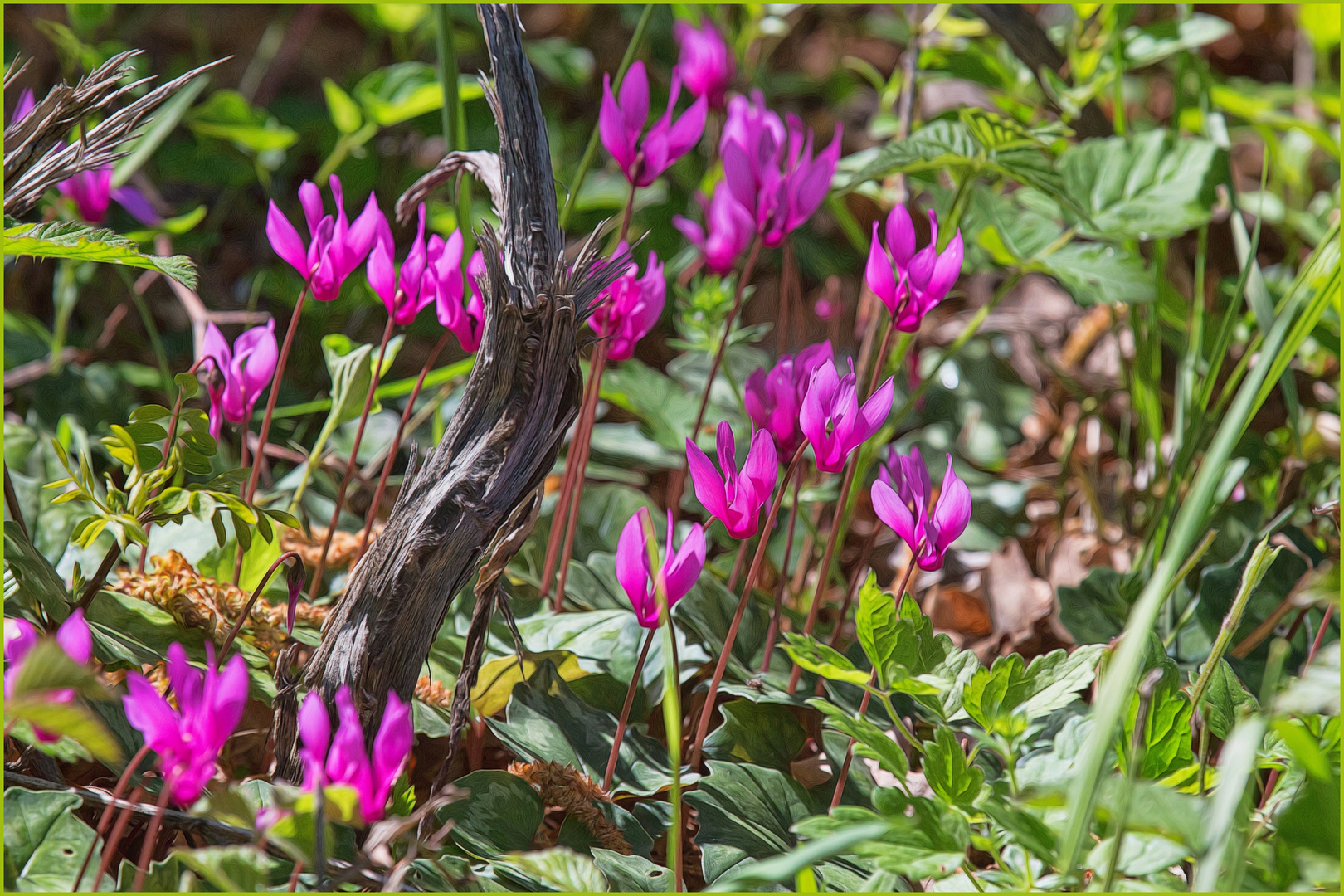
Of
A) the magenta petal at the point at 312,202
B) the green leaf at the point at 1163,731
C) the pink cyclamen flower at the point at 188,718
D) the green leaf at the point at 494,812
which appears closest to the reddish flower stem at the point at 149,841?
the pink cyclamen flower at the point at 188,718

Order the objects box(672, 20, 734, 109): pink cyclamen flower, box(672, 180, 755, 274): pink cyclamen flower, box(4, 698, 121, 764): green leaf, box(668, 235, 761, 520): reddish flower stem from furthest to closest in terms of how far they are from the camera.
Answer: box(672, 20, 734, 109): pink cyclamen flower
box(672, 180, 755, 274): pink cyclamen flower
box(668, 235, 761, 520): reddish flower stem
box(4, 698, 121, 764): green leaf

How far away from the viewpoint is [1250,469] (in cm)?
171

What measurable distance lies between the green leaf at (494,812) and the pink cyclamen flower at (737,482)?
13.3 inches

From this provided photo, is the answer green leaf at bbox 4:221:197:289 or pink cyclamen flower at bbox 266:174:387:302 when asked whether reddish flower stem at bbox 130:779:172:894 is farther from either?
pink cyclamen flower at bbox 266:174:387:302

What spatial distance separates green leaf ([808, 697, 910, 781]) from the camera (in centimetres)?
85

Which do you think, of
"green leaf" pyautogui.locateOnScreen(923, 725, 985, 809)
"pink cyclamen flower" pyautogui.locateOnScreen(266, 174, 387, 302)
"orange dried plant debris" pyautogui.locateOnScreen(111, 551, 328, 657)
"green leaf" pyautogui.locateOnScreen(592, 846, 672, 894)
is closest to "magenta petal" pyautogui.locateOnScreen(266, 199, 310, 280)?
"pink cyclamen flower" pyautogui.locateOnScreen(266, 174, 387, 302)

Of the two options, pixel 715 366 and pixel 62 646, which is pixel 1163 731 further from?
pixel 62 646

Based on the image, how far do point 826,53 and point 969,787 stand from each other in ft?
8.90

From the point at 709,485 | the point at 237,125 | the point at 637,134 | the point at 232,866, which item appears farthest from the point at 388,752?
the point at 237,125

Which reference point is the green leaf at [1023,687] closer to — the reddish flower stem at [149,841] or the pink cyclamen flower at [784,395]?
the pink cyclamen flower at [784,395]

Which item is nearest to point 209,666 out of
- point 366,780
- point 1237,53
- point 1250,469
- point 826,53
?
point 366,780

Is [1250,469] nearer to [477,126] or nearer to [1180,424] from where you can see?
[1180,424]

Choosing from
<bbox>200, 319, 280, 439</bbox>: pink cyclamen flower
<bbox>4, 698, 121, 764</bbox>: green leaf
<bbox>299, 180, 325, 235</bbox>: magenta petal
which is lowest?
<bbox>4, 698, 121, 764</bbox>: green leaf

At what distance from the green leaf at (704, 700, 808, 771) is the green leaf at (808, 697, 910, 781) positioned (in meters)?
0.26
